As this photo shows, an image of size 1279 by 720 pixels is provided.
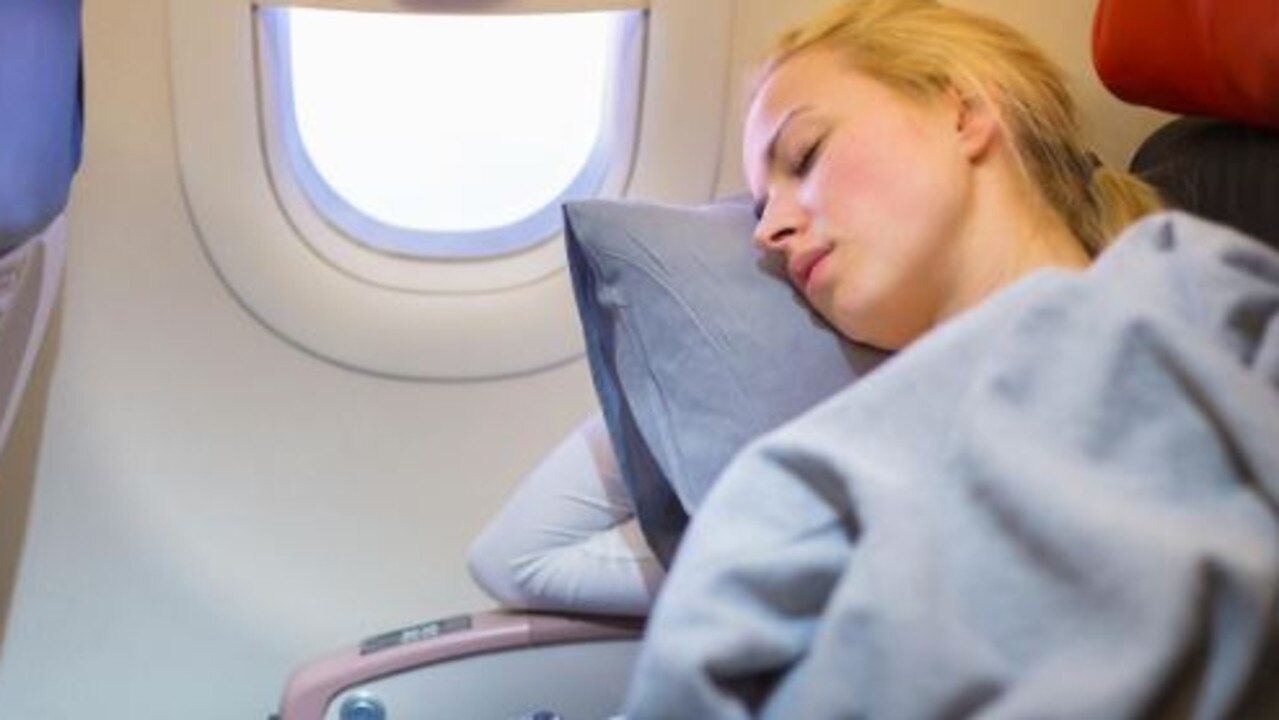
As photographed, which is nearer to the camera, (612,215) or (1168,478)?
(1168,478)

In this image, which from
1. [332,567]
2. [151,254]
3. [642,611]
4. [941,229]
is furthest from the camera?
[332,567]

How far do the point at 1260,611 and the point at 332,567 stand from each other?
1261 mm

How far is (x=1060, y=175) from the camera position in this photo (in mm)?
1168

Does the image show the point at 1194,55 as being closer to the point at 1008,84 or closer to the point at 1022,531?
the point at 1008,84

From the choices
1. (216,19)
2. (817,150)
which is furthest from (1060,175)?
(216,19)

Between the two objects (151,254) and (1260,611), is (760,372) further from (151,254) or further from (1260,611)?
(151,254)

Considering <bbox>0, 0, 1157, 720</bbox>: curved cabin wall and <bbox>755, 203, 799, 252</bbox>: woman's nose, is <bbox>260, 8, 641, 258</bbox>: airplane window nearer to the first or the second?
<bbox>0, 0, 1157, 720</bbox>: curved cabin wall

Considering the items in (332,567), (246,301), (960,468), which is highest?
(960,468)

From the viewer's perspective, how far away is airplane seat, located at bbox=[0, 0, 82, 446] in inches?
38.1

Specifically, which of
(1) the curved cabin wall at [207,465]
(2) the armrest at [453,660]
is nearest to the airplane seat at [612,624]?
(2) the armrest at [453,660]

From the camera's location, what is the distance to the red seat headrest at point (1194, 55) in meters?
1.08

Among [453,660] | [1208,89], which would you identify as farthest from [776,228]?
[453,660]

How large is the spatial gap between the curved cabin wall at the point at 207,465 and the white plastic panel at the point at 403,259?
Result: 2 cm

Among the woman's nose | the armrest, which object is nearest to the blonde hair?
the woman's nose
